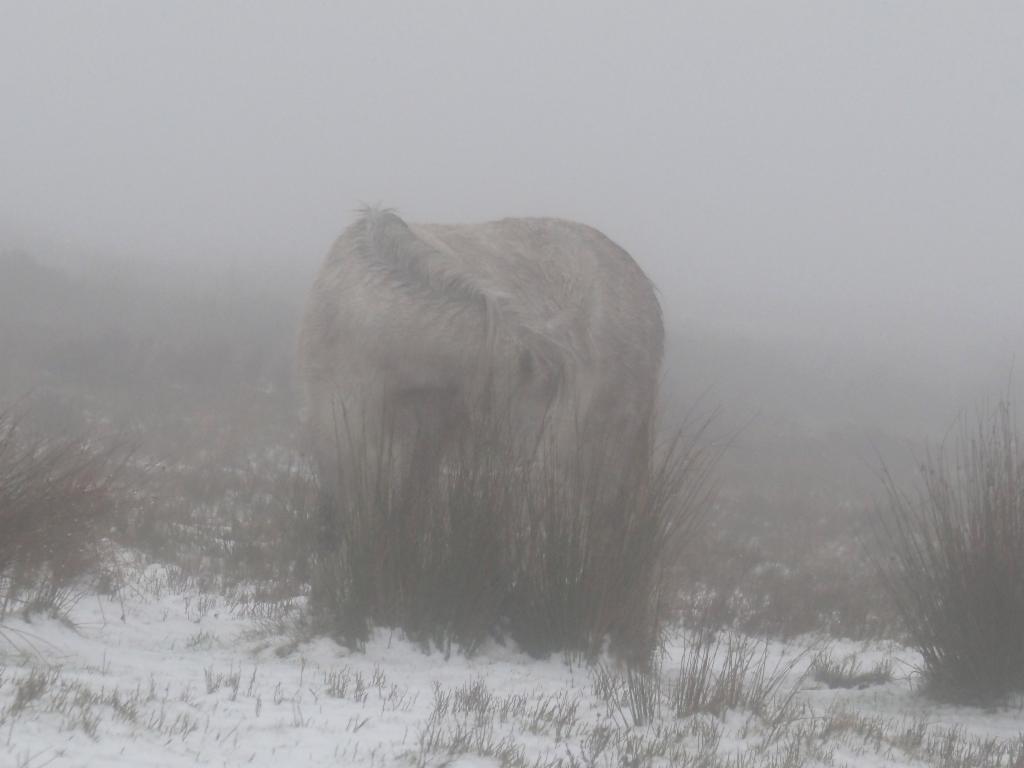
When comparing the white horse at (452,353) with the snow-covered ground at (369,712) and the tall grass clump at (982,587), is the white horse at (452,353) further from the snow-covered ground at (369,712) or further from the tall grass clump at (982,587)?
the tall grass clump at (982,587)

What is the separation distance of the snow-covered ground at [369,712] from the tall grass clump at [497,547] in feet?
0.44

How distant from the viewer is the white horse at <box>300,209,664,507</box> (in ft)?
15.5

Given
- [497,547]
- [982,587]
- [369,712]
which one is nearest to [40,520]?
[369,712]

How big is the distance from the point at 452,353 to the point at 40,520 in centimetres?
168

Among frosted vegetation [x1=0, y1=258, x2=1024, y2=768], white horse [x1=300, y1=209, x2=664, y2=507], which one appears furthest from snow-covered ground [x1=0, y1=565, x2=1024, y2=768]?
white horse [x1=300, y1=209, x2=664, y2=507]

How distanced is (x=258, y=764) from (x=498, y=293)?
8.06 ft

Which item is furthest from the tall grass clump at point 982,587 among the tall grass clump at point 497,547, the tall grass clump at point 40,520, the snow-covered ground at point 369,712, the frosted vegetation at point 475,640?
the tall grass clump at point 40,520

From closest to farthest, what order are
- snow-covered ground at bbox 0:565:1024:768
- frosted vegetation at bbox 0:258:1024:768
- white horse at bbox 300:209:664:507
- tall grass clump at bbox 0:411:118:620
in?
snow-covered ground at bbox 0:565:1024:768 < frosted vegetation at bbox 0:258:1024:768 < tall grass clump at bbox 0:411:118:620 < white horse at bbox 300:209:664:507

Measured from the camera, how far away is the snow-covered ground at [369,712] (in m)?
3.01

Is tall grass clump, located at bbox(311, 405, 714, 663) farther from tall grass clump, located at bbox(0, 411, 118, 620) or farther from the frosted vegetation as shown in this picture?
tall grass clump, located at bbox(0, 411, 118, 620)

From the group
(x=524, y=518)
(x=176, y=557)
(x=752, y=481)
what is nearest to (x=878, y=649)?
(x=524, y=518)

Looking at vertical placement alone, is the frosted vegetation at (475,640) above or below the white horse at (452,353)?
below

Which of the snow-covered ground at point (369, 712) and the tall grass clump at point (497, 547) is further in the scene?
the tall grass clump at point (497, 547)

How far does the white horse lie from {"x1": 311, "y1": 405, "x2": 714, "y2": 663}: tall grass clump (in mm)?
130
